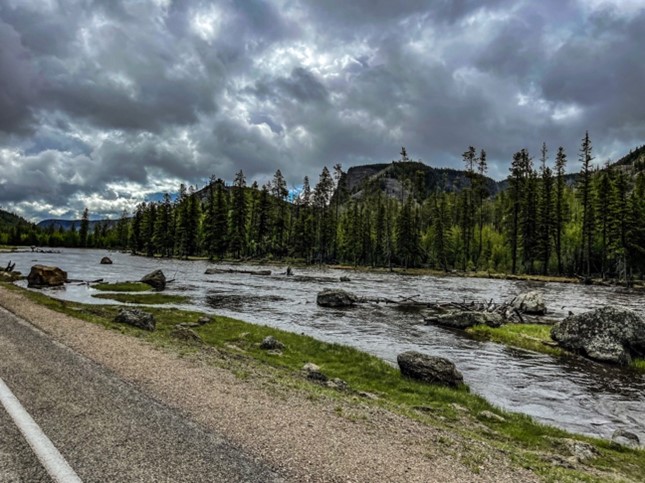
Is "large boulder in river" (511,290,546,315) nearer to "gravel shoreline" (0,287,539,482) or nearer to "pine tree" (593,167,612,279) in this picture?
"gravel shoreline" (0,287,539,482)

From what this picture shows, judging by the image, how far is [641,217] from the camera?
8062cm

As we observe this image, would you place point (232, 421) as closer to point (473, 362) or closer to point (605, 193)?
point (473, 362)

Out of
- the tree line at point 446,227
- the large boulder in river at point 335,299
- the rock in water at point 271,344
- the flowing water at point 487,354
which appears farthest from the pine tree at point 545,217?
the rock in water at point 271,344

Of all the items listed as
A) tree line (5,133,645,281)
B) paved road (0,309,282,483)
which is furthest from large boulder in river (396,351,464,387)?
tree line (5,133,645,281)

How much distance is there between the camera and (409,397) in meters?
14.8

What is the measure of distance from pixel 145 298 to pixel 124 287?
330 inches

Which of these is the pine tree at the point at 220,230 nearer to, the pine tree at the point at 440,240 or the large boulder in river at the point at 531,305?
the pine tree at the point at 440,240

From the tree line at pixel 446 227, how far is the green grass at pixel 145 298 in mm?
71398

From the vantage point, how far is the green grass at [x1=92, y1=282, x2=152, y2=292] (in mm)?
44903

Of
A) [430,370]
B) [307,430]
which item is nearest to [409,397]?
[430,370]

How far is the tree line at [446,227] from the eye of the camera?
82.6 meters

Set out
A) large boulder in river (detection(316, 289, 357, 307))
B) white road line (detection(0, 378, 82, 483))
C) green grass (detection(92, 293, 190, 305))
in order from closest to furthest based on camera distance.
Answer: white road line (detection(0, 378, 82, 483)) → green grass (detection(92, 293, 190, 305)) → large boulder in river (detection(316, 289, 357, 307))

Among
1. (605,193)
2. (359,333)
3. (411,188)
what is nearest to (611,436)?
(359,333)

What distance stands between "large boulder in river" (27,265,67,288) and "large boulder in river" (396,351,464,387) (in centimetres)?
4348
